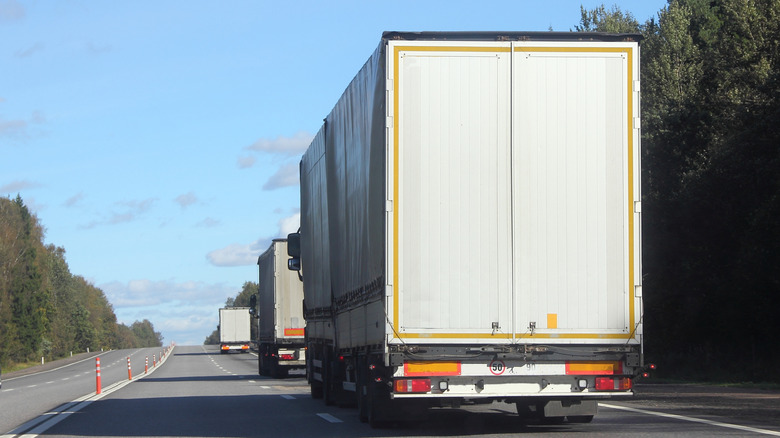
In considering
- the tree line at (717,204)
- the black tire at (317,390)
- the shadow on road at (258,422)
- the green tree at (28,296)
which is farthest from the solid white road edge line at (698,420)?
the green tree at (28,296)

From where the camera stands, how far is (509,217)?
10.9 m

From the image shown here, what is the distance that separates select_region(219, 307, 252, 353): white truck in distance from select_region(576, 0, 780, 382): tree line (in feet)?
149

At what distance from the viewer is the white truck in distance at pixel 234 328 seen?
81438 millimetres

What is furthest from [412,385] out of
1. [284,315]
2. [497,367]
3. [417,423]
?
[284,315]

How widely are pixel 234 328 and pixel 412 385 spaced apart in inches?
2874

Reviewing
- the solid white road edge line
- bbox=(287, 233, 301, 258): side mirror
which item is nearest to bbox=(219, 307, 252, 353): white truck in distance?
bbox=(287, 233, 301, 258): side mirror

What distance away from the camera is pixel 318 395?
20250 mm

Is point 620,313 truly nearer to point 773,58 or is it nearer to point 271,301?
point 271,301

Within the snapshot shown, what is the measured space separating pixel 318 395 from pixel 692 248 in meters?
20.7

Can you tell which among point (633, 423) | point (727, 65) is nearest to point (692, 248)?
point (727, 65)

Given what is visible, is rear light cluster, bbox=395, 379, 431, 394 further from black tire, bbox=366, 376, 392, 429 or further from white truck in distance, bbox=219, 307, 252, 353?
white truck in distance, bbox=219, 307, 252, 353

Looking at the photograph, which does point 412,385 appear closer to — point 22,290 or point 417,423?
point 417,423

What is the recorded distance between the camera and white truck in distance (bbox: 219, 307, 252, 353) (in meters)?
81.4

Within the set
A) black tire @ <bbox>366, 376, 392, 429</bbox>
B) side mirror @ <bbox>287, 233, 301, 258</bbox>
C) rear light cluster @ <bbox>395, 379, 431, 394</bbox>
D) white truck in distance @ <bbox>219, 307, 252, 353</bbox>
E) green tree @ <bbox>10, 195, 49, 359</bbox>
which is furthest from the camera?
green tree @ <bbox>10, 195, 49, 359</bbox>
